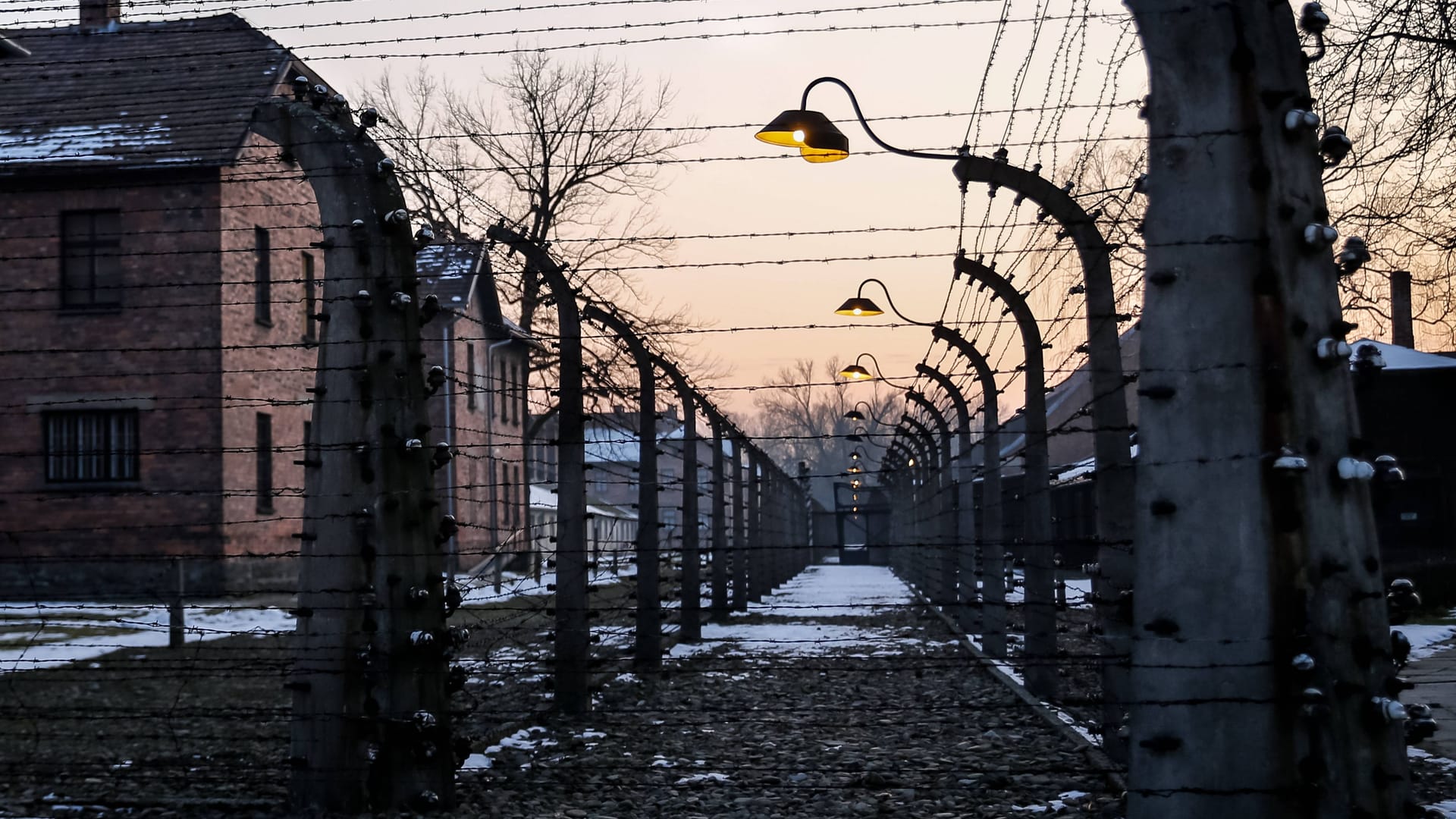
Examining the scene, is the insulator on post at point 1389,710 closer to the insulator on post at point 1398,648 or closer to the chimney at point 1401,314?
the insulator on post at point 1398,648

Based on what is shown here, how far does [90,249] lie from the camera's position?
25.2 meters

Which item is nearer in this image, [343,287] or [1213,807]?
[1213,807]

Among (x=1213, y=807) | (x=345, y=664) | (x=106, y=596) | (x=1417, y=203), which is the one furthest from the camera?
(x=106, y=596)

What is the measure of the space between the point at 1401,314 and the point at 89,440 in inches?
1099

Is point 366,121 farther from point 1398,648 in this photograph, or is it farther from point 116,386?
point 116,386

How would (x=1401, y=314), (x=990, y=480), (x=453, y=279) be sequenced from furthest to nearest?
(x=453, y=279) < (x=1401, y=314) < (x=990, y=480)

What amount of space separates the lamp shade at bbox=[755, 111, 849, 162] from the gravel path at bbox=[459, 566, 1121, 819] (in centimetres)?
256

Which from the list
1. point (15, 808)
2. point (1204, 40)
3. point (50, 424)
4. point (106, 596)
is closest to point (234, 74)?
point (50, 424)

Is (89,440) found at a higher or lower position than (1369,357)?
higher

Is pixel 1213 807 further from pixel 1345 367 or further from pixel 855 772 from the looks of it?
pixel 855 772

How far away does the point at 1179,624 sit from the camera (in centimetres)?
453

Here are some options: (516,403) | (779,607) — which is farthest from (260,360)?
(516,403)

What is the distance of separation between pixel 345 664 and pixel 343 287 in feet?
5.66

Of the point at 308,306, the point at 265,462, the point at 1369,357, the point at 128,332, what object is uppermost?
the point at 308,306
